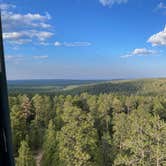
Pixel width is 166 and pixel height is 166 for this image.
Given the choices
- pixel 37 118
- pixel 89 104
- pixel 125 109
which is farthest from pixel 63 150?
pixel 125 109

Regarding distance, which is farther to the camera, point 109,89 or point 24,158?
point 109,89

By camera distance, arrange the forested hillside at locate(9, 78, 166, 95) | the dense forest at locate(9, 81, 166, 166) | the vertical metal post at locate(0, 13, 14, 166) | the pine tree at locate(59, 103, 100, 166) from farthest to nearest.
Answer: the forested hillside at locate(9, 78, 166, 95) → the dense forest at locate(9, 81, 166, 166) → the pine tree at locate(59, 103, 100, 166) → the vertical metal post at locate(0, 13, 14, 166)

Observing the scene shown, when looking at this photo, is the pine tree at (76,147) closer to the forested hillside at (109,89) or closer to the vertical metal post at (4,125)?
the vertical metal post at (4,125)

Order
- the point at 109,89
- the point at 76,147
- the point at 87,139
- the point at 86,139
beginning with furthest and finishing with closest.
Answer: the point at 109,89 → the point at 87,139 → the point at 86,139 → the point at 76,147

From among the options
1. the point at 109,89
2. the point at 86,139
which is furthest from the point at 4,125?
the point at 109,89

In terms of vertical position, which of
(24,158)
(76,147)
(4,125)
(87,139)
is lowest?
(24,158)

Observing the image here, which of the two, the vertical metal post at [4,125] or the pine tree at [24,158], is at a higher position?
the vertical metal post at [4,125]

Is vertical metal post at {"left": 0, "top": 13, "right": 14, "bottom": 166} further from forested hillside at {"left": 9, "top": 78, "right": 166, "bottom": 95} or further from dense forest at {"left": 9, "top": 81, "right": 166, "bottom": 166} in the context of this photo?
forested hillside at {"left": 9, "top": 78, "right": 166, "bottom": 95}

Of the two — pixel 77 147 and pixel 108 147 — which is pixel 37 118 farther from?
pixel 77 147

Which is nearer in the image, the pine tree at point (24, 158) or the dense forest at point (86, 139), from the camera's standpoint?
the dense forest at point (86, 139)

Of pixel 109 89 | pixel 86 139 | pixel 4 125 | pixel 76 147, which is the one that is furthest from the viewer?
pixel 109 89

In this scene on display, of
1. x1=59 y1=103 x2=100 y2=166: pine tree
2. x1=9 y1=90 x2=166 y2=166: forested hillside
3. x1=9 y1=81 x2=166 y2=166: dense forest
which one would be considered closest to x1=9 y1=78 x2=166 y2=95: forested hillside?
x1=9 y1=81 x2=166 y2=166: dense forest

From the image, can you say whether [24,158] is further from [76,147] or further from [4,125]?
[4,125]

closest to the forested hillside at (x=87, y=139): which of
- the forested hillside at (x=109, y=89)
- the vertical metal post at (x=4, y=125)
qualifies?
the vertical metal post at (x=4, y=125)
